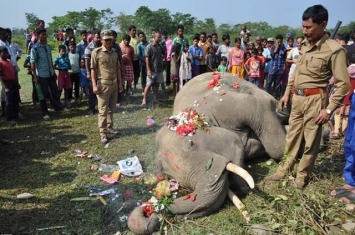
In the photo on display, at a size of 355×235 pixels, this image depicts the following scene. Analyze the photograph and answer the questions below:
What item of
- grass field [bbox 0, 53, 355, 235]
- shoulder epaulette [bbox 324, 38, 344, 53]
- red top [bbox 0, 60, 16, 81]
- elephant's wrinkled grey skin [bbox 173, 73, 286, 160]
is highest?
shoulder epaulette [bbox 324, 38, 344, 53]

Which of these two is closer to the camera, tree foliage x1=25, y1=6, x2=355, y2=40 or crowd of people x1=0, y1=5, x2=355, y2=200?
crowd of people x1=0, y1=5, x2=355, y2=200

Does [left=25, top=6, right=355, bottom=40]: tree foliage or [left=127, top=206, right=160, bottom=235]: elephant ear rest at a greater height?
[left=25, top=6, right=355, bottom=40]: tree foliage

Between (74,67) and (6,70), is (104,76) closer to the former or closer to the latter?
(6,70)

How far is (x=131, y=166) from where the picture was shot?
591 centimetres

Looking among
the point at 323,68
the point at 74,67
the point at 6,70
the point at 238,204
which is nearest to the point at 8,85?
the point at 6,70

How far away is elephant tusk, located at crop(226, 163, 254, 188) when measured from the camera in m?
3.96

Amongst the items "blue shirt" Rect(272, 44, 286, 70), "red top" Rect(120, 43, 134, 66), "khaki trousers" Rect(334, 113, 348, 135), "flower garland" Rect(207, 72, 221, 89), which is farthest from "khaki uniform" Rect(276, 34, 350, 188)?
"red top" Rect(120, 43, 134, 66)

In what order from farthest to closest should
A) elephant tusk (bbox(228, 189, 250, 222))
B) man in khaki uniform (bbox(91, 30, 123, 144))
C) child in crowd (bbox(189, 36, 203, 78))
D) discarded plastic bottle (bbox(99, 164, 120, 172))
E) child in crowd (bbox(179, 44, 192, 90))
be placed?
child in crowd (bbox(189, 36, 203, 78)) → child in crowd (bbox(179, 44, 192, 90)) → man in khaki uniform (bbox(91, 30, 123, 144)) → discarded plastic bottle (bbox(99, 164, 120, 172)) → elephant tusk (bbox(228, 189, 250, 222))

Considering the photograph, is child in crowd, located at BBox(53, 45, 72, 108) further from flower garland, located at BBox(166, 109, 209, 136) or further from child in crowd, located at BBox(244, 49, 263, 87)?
flower garland, located at BBox(166, 109, 209, 136)

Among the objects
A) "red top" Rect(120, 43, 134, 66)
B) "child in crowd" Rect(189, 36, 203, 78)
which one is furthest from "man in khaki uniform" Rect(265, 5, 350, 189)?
"child in crowd" Rect(189, 36, 203, 78)

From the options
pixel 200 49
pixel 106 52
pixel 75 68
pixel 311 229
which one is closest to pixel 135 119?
pixel 106 52

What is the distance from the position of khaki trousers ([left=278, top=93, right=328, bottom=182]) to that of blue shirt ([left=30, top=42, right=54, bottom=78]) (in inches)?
261

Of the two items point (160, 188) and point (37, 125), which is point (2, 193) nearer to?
point (160, 188)

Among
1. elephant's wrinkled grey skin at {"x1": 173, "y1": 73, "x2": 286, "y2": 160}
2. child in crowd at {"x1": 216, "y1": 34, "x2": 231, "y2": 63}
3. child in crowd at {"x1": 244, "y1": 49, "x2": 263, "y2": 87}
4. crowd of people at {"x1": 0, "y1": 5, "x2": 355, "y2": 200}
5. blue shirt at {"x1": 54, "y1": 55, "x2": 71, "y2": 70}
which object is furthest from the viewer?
child in crowd at {"x1": 216, "y1": 34, "x2": 231, "y2": 63}
